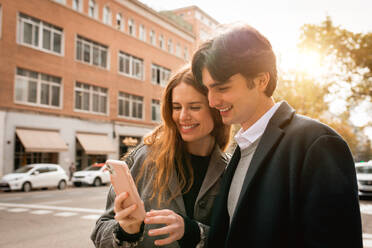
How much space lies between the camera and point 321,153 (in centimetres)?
138

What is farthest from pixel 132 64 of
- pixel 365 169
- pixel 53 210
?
pixel 53 210

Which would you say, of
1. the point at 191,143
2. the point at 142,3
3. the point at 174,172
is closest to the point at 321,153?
the point at 174,172

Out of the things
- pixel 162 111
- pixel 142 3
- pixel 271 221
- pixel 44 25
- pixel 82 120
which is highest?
pixel 142 3

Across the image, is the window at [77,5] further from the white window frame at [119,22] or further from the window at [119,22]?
the window at [119,22]

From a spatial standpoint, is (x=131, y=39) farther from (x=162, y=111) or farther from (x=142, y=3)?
(x=162, y=111)

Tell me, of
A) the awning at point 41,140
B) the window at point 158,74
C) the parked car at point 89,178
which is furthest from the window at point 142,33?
the parked car at point 89,178

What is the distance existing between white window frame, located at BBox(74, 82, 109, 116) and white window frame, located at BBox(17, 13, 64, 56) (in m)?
2.99

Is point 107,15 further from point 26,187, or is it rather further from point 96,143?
point 26,187

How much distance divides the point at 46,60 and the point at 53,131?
188 inches

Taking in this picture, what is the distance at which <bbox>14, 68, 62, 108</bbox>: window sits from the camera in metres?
22.9

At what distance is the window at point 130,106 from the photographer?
31.9 m

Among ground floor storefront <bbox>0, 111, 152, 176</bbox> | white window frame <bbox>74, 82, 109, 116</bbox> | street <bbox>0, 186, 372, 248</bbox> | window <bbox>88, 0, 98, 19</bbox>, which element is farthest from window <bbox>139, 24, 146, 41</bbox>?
street <bbox>0, 186, 372, 248</bbox>

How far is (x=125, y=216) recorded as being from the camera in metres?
1.80

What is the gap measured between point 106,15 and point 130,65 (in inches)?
189
